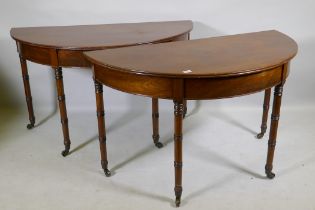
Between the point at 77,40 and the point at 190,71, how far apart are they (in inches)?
34.9

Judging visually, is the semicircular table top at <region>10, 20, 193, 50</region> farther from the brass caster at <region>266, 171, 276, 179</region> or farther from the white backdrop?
the brass caster at <region>266, 171, 276, 179</region>

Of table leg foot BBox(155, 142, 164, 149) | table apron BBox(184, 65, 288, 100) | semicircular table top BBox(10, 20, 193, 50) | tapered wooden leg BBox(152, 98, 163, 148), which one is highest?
semicircular table top BBox(10, 20, 193, 50)

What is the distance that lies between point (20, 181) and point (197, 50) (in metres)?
1.27

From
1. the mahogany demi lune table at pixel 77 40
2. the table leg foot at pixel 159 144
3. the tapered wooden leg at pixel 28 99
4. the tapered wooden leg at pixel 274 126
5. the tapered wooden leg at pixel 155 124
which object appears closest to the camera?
the tapered wooden leg at pixel 274 126

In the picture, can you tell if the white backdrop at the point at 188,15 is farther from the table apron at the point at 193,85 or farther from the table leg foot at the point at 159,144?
the table apron at the point at 193,85

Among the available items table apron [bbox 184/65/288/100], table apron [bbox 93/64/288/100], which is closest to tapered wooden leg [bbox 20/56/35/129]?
table apron [bbox 93/64/288/100]

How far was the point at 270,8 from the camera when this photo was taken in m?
2.91

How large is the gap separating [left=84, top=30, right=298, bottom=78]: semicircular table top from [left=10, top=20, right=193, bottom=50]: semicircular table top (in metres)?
0.19

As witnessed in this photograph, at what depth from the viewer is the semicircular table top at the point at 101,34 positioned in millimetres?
2252

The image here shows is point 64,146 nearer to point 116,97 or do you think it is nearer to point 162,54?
point 116,97

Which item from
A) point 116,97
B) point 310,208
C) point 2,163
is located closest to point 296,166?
point 310,208

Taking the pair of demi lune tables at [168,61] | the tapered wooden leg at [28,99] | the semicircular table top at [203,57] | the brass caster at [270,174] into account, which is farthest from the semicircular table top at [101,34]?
the brass caster at [270,174]

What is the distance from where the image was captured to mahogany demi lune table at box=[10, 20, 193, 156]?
223 centimetres

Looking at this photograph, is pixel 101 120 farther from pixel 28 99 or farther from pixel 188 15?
pixel 188 15
